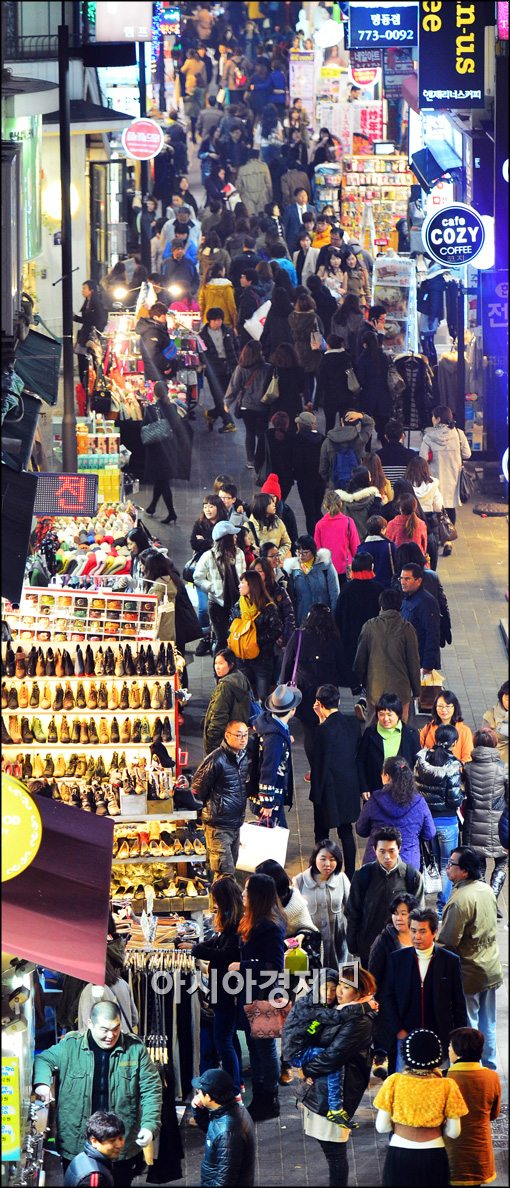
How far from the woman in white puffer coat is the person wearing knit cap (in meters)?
10.9

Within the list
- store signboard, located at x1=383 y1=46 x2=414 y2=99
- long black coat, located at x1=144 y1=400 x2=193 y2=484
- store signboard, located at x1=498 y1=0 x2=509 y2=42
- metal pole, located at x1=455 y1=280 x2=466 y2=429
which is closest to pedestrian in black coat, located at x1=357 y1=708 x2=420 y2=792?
long black coat, located at x1=144 y1=400 x2=193 y2=484

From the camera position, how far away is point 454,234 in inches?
852

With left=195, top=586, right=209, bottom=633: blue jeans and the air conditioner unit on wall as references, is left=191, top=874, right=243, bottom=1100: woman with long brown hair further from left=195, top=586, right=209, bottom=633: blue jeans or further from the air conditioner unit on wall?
A: left=195, top=586, right=209, bottom=633: blue jeans

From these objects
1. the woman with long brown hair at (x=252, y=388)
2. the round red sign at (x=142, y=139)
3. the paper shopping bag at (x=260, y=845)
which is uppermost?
the round red sign at (x=142, y=139)

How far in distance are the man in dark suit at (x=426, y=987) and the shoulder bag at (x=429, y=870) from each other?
6.07 feet

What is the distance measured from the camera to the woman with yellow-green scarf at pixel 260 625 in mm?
15523

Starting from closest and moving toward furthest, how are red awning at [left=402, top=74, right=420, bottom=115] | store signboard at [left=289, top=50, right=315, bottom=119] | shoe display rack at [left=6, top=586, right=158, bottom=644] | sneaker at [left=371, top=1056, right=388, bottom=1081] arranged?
sneaker at [left=371, top=1056, right=388, bottom=1081], shoe display rack at [left=6, top=586, right=158, bottom=644], red awning at [left=402, top=74, right=420, bottom=115], store signboard at [left=289, top=50, right=315, bottom=119]

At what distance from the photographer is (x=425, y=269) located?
1172 inches

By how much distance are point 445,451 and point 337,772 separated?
7.24 metres

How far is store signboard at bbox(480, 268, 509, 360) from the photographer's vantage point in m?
23.1

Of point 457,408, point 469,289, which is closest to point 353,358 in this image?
point 457,408

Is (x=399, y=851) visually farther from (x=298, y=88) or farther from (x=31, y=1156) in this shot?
(x=298, y=88)

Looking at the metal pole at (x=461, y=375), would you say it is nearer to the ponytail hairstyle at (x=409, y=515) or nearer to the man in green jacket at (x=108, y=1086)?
the ponytail hairstyle at (x=409, y=515)

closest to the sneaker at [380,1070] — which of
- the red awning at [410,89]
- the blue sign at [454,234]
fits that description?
the blue sign at [454,234]
